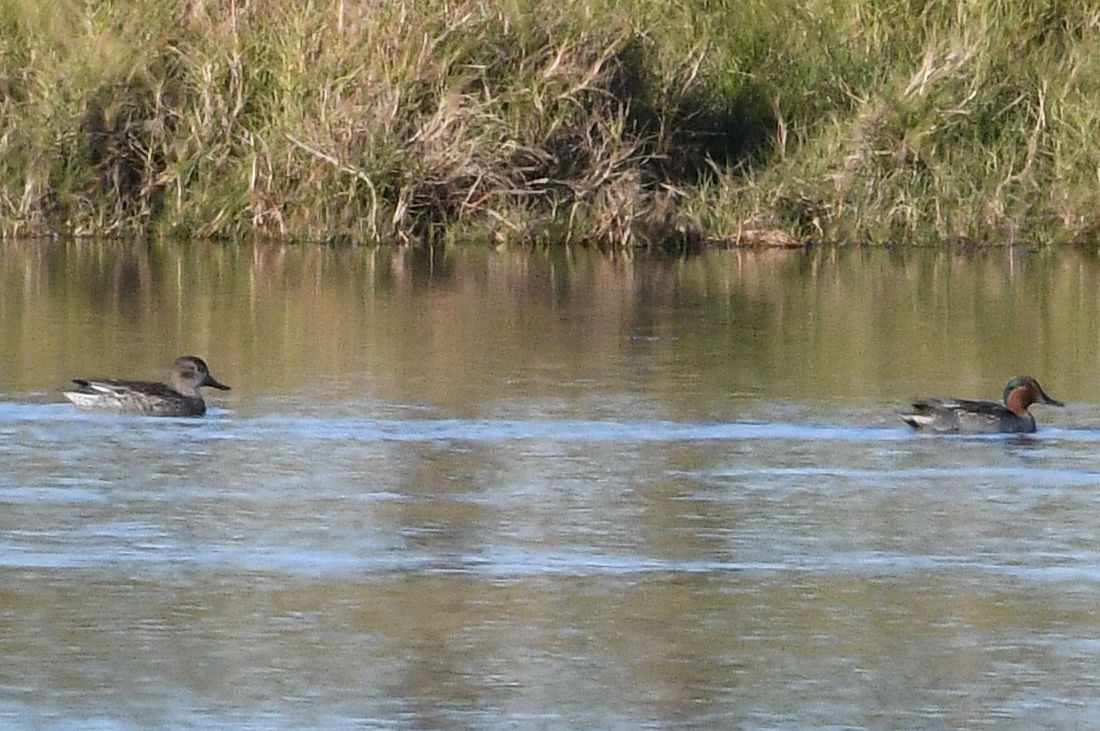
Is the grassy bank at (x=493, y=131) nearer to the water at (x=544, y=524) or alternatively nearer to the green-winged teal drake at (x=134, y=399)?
the water at (x=544, y=524)

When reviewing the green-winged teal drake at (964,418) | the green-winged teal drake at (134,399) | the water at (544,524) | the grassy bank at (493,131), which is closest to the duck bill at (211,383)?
the water at (544,524)

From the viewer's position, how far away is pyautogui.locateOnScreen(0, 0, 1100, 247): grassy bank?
21703 mm

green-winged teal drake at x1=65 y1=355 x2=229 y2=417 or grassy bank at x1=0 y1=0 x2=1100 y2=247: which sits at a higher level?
grassy bank at x1=0 y1=0 x2=1100 y2=247

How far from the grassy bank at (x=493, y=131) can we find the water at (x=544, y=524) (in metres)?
5.02

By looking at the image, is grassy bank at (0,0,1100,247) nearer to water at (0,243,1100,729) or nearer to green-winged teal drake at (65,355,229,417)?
water at (0,243,1100,729)

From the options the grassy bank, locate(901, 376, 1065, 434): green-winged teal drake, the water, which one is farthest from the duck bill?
the grassy bank

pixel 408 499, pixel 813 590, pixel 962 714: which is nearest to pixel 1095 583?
pixel 813 590

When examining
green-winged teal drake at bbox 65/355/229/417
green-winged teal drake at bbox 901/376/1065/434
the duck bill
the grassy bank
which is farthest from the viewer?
the grassy bank

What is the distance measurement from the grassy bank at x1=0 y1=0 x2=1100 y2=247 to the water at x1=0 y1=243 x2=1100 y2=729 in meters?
5.02

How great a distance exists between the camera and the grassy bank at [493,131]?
21.7 meters

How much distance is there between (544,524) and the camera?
9.21 meters

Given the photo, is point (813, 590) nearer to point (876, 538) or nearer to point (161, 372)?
point (876, 538)

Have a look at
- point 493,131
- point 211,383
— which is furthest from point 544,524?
point 493,131

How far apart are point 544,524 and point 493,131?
12915 mm
